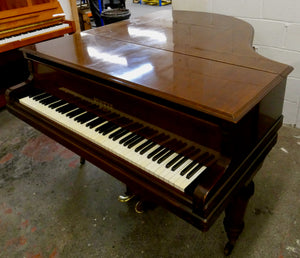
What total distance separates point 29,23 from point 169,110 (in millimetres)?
2661

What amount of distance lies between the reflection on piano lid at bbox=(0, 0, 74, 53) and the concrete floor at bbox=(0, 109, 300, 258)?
1259 mm

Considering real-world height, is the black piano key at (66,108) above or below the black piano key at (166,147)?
above

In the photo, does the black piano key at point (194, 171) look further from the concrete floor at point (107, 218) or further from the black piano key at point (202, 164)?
the concrete floor at point (107, 218)

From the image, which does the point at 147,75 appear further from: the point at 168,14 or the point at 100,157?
the point at 168,14

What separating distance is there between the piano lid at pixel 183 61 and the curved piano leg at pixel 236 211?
0.51 meters

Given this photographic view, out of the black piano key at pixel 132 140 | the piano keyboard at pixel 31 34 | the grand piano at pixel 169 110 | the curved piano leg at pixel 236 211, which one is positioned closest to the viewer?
the grand piano at pixel 169 110

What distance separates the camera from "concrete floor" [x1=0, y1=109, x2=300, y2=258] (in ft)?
5.40

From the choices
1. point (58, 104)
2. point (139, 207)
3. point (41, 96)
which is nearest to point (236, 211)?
point (139, 207)

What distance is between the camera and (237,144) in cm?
102

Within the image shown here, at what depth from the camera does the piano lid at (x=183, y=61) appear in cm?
104

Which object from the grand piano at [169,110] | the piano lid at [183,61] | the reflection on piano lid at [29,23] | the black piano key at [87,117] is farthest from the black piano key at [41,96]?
the reflection on piano lid at [29,23]

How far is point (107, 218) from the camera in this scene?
1856mm

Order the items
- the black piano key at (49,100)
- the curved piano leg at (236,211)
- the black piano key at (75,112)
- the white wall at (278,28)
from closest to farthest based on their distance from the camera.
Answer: the curved piano leg at (236,211) < the black piano key at (75,112) < the black piano key at (49,100) < the white wall at (278,28)

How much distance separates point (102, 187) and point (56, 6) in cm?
228
